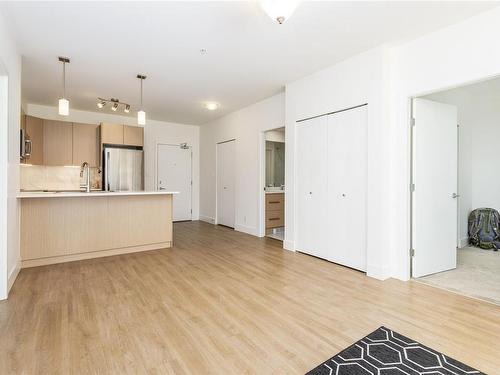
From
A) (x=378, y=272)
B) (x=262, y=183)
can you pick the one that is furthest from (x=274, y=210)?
(x=378, y=272)

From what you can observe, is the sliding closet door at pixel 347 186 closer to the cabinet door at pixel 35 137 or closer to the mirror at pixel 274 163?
the mirror at pixel 274 163

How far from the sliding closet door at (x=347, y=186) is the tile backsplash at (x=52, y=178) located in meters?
5.06

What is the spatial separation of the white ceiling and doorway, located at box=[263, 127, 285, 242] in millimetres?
1806

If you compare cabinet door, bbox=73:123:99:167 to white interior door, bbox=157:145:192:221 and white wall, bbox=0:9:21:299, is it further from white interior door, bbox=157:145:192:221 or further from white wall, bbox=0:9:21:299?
white wall, bbox=0:9:21:299

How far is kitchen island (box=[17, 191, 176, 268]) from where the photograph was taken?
11.6ft

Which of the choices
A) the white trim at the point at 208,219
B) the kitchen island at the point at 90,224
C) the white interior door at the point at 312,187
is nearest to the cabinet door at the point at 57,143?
the kitchen island at the point at 90,224

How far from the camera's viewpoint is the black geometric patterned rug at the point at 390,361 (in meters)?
1.61

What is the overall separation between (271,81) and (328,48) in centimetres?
124

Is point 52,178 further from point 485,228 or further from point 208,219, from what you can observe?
point 485,228

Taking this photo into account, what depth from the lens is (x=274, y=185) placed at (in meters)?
Answer: 6.65

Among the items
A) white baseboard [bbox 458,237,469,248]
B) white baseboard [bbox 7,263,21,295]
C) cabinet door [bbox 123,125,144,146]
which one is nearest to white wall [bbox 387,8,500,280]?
white baseboard [bbox 458,237,469,248]

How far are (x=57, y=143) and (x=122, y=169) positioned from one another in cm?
127

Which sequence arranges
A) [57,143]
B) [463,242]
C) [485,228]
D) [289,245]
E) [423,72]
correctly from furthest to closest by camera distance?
[57,143] < [463,242] < [485,228] < [289,245] < [423,72]

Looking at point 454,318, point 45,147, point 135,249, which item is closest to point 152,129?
point 45,147
